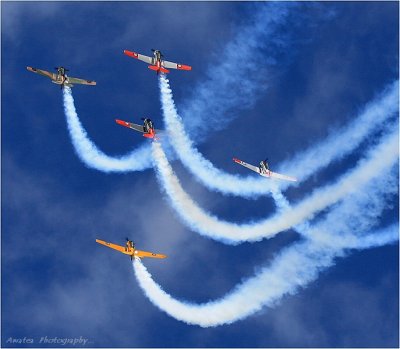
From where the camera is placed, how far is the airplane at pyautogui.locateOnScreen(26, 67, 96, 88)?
89.1 meters

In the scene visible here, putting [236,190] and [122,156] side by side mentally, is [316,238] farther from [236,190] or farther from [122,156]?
[122,156]

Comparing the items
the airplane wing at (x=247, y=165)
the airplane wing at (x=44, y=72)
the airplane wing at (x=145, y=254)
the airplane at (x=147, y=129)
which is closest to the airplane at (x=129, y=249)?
the airplane wing at (x=145, y=254)

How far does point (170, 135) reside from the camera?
8712cm

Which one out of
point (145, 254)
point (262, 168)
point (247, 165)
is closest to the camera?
point (145, 254)

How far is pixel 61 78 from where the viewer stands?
90.1m

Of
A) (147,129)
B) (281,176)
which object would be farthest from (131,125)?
(281,176)

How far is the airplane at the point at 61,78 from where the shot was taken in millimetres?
89125


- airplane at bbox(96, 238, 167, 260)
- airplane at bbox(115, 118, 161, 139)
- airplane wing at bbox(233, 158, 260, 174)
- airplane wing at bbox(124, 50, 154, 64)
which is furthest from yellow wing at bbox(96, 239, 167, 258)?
airplane wing at bbox(124, 50, 154, 64)

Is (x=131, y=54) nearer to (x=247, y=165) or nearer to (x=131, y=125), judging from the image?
(x=131, y=125)

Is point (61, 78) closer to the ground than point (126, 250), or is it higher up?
higher up

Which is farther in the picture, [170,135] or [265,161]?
[265,161]

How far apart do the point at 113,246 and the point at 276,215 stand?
16976mm

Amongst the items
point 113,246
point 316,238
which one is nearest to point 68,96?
point 113,246

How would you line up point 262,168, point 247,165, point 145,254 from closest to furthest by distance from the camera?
point 145,254
point 262,168
point 247,165
